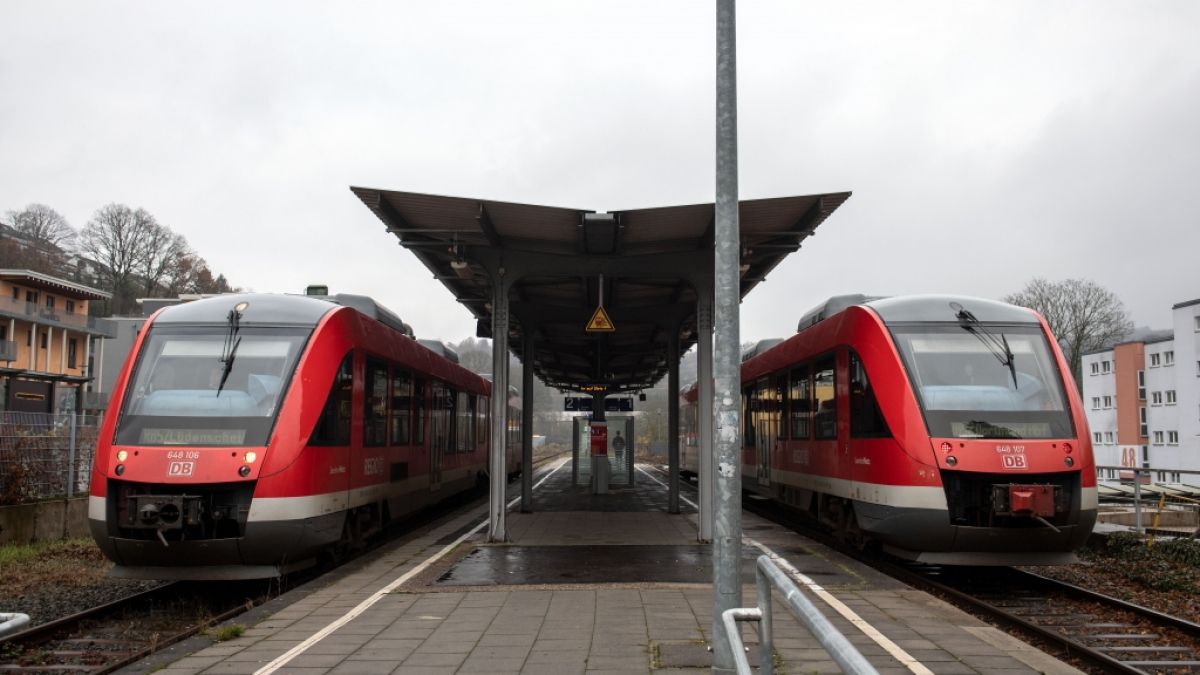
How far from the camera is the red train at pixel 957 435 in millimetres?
8977

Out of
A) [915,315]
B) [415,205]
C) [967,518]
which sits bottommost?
[967,518]

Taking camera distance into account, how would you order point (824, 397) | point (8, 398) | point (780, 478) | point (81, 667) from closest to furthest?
1. point (81, 667)
2. point (824, 397)
3. point (780, 478)
4. point (8, 398)

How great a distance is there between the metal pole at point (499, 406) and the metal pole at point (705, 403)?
270 centimetres

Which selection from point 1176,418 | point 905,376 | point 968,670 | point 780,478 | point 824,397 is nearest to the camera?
point 968,670

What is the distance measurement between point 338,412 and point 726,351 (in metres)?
5.85

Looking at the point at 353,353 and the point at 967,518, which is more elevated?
the point at 353,353

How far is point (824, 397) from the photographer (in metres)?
12.1

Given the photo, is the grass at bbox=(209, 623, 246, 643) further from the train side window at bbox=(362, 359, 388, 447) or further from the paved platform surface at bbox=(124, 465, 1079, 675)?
the train side window at bbox=(362, 359, 388, 447)

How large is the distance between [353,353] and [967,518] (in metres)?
6.75

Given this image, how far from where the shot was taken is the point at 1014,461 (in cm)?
900

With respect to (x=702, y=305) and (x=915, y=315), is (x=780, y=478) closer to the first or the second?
(x=702, y=305)

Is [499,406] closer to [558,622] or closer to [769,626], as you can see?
[558,622]

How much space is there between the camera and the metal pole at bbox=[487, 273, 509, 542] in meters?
12.7

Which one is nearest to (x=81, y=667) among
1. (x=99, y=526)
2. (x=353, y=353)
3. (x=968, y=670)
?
(x=99, y=526)
